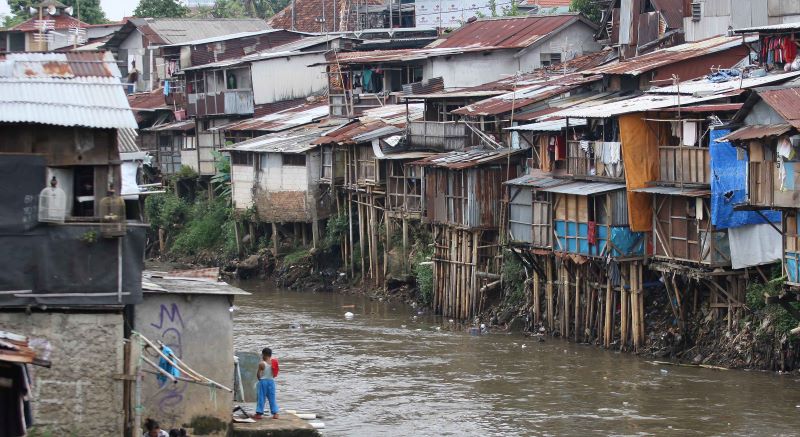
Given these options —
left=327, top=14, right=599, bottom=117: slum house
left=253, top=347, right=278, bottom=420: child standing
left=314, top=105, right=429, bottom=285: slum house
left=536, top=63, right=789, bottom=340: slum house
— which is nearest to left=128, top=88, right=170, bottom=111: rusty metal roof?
left=327, top=14, right=599, bottom=117: slum house

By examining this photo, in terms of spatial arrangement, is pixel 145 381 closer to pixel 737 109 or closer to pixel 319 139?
pixel 737 109

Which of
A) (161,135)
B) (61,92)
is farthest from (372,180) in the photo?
(61,92)

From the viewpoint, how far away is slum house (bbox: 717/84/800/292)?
1005 inches

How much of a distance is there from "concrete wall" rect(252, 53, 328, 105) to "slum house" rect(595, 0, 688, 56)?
40.9ft

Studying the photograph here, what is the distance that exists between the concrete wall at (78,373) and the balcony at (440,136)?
21.3 metres

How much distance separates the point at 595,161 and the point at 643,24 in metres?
12.2

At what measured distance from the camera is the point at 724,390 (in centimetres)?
2664

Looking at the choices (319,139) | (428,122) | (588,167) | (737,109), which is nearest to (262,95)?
(319,139)

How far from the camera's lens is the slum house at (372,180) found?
4109 centimetres

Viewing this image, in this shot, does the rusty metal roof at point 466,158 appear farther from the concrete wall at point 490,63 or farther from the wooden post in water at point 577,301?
the concrete wall at point 490,63

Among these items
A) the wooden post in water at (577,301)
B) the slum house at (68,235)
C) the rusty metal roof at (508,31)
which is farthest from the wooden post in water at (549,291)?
the slum house at (68,235)

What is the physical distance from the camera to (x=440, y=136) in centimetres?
4012

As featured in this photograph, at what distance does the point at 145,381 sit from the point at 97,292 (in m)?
2.58

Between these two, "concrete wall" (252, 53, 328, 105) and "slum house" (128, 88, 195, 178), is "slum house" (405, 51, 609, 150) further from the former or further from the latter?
"slum house" (128, 88, 195, 178)
